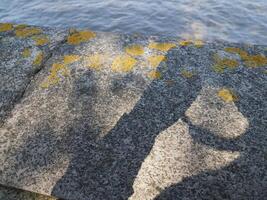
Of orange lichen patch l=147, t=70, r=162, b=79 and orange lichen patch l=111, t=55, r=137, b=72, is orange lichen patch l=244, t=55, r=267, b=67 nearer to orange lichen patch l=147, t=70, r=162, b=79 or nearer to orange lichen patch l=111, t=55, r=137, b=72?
orange lichen patch l=147, t=70, r=162, b=79

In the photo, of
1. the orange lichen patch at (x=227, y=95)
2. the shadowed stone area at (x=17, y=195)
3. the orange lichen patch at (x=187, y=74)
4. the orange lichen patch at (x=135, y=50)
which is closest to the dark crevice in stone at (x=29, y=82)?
the shadowed stone area at (x=17, y=195)

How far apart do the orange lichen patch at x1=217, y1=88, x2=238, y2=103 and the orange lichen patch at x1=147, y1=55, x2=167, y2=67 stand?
0.63m

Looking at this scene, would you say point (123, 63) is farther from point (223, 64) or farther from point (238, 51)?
point (238, 51)

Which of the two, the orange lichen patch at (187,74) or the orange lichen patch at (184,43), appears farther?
the orange lichen patch at (184,43)

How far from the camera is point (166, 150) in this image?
2.29 meters

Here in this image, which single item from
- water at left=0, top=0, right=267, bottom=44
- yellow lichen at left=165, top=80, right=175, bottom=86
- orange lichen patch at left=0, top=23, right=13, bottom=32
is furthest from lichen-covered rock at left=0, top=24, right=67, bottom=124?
water at left=0, top=0, right=267, bottom=44

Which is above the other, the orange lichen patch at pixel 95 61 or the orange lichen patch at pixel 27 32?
the orange lichen patch at pixel 27 32

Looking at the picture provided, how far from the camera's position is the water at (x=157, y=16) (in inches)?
324

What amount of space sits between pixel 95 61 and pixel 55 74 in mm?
382

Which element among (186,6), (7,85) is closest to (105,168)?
(7,85)

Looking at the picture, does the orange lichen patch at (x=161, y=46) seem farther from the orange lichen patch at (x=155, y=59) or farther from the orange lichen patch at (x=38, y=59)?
the orange lichen patch at (x=38, y=59)

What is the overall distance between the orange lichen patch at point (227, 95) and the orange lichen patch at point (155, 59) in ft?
2.05

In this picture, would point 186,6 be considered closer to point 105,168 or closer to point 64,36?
point 64,36

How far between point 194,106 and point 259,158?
2.06ft
